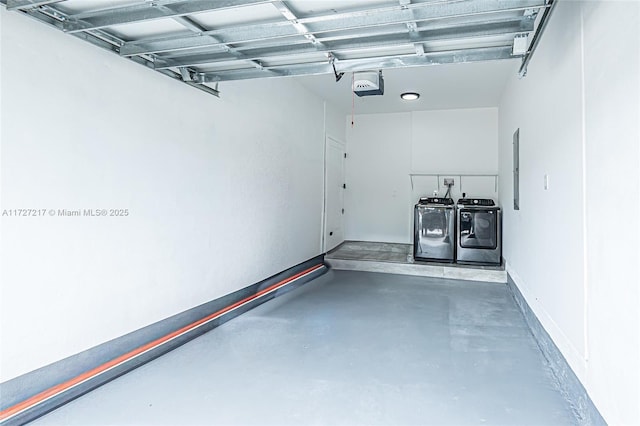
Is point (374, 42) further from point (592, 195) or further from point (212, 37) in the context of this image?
point (592, 195)

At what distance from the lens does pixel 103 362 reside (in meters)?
2.52

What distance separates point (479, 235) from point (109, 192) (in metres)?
5.19

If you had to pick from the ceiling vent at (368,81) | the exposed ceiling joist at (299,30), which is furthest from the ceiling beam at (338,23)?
the ceiling vent at (368,81)

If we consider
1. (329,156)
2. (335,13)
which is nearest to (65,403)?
(335,13)

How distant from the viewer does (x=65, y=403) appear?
2172mm

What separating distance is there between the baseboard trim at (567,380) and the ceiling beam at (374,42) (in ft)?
6.99

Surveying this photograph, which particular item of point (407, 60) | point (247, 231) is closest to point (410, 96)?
point (407, 60)

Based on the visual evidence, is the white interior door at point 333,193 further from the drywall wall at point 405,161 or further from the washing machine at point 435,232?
the washing machine at point 435,232

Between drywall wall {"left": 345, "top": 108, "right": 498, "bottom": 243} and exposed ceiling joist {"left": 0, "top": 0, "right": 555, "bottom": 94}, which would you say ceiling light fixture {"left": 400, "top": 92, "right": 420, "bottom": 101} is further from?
exposed ceiling joist {"left": 0, "top": 0, "right": 555, "bottom": 94}

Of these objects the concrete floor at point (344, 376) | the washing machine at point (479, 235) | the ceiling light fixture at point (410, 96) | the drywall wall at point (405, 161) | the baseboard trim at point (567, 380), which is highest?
the ceiling light fixture at point (410, 96)

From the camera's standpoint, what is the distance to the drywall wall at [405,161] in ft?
22.7

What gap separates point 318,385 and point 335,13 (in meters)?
2.31

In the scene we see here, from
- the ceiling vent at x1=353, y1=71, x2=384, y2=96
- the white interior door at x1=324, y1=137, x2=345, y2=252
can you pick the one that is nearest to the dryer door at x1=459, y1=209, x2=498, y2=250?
the white interior door at x1=324, y1=137, x2=345, y2=252

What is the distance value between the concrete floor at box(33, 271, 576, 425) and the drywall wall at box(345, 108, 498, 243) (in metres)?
3.63
